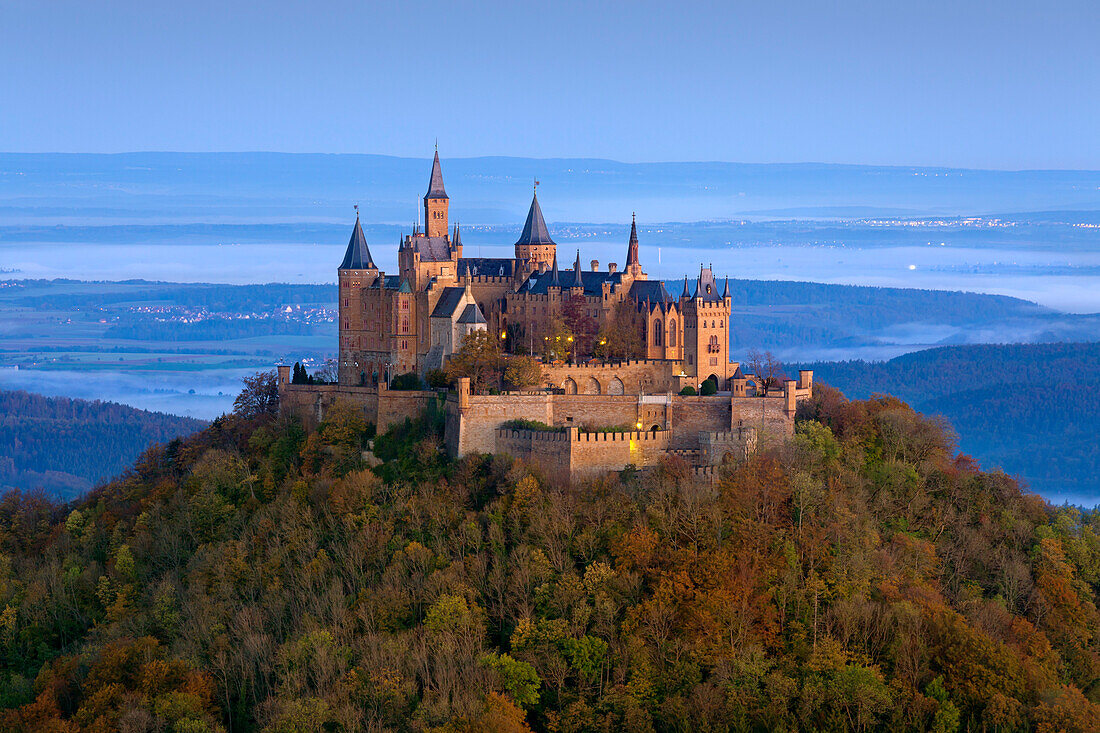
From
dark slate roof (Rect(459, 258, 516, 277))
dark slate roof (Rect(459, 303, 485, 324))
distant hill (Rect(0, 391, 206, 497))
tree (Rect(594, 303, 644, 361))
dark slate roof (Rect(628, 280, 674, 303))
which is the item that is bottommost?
distant hill (Rect(0, 391, 206, 497))

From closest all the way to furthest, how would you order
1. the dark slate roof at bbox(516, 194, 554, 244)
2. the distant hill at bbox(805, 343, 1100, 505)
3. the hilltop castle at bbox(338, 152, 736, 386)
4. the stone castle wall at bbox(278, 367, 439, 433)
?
the stone castle wall at bbox(278, 367, 439, 433) < the hilltop castle at bbox(338, 152, 736, 386) < the dark slate roof at bbox(516, 194, 554, 244) < the distant hill at bbox(805, 343, 1100, 505)

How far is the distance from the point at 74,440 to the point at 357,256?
334 ft

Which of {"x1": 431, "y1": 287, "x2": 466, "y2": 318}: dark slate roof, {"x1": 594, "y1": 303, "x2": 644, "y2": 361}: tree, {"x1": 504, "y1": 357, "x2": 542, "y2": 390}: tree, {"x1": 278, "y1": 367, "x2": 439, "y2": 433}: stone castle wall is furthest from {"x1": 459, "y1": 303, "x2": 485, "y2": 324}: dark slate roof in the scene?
{"x1": 594, "y1": 303, "x2": 644, "y2": 361}: tree

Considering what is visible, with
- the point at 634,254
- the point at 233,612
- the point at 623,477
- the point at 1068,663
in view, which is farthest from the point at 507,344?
the point at 1068,663

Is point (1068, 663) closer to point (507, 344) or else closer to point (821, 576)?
point (821, 576)

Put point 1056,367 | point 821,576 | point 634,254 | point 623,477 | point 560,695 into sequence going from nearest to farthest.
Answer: point 560,695 < point 821,576 < point 623,477 < point 634,254 < point 1056,367

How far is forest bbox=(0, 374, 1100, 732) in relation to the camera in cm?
5384

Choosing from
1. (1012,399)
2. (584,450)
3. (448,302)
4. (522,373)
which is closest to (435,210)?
(448,302)

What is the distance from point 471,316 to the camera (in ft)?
229

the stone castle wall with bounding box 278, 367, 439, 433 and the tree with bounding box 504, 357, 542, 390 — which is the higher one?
the tree with bounding box 504, 357, 542, 390

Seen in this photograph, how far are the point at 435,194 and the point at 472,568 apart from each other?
2356cm

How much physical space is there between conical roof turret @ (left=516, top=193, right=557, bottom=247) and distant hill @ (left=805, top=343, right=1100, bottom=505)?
68.7m

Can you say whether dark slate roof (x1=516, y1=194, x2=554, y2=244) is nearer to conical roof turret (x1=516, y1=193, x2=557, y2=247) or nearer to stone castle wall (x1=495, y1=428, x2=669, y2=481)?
conical roof turret (x1=516, y1=193, x2=557, y2=247)

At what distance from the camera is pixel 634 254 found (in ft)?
243
